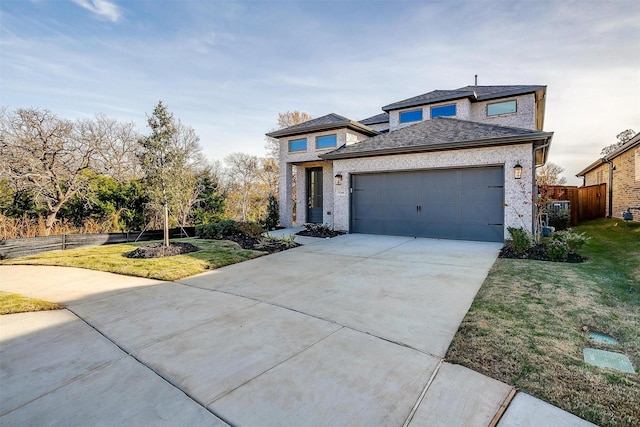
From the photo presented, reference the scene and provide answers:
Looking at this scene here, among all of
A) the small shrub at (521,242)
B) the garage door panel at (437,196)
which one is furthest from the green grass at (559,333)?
the garage door panel at (437,196)

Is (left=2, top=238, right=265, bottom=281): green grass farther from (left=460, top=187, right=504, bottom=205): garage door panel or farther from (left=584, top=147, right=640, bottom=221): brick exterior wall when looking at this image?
(left=584, top=147, right=640, bottom=221): brick exterior wall

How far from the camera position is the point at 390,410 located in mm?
2086

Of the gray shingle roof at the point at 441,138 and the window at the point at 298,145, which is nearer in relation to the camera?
the gray shingle roof at the point at 441,138

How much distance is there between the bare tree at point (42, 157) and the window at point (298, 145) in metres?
8.35

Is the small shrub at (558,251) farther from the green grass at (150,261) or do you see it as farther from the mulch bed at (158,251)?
the mulch bed at (158,251)

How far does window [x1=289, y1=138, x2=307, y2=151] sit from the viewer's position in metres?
14.7

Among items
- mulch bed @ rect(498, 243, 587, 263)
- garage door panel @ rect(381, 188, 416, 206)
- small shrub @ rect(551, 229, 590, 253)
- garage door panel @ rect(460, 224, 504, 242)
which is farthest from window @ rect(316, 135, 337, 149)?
small shrub @ rect(551, 229, 590, 253)

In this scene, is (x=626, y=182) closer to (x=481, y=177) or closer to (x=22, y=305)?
(x=481, y=177)

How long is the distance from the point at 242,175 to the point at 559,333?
74.2 feet

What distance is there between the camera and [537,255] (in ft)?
23.8

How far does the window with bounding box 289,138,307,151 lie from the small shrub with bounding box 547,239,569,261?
414 inches

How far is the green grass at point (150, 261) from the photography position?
245 inches

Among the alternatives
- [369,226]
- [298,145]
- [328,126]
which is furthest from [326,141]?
[369,226]

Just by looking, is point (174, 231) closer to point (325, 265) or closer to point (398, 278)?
point (325, 265)
